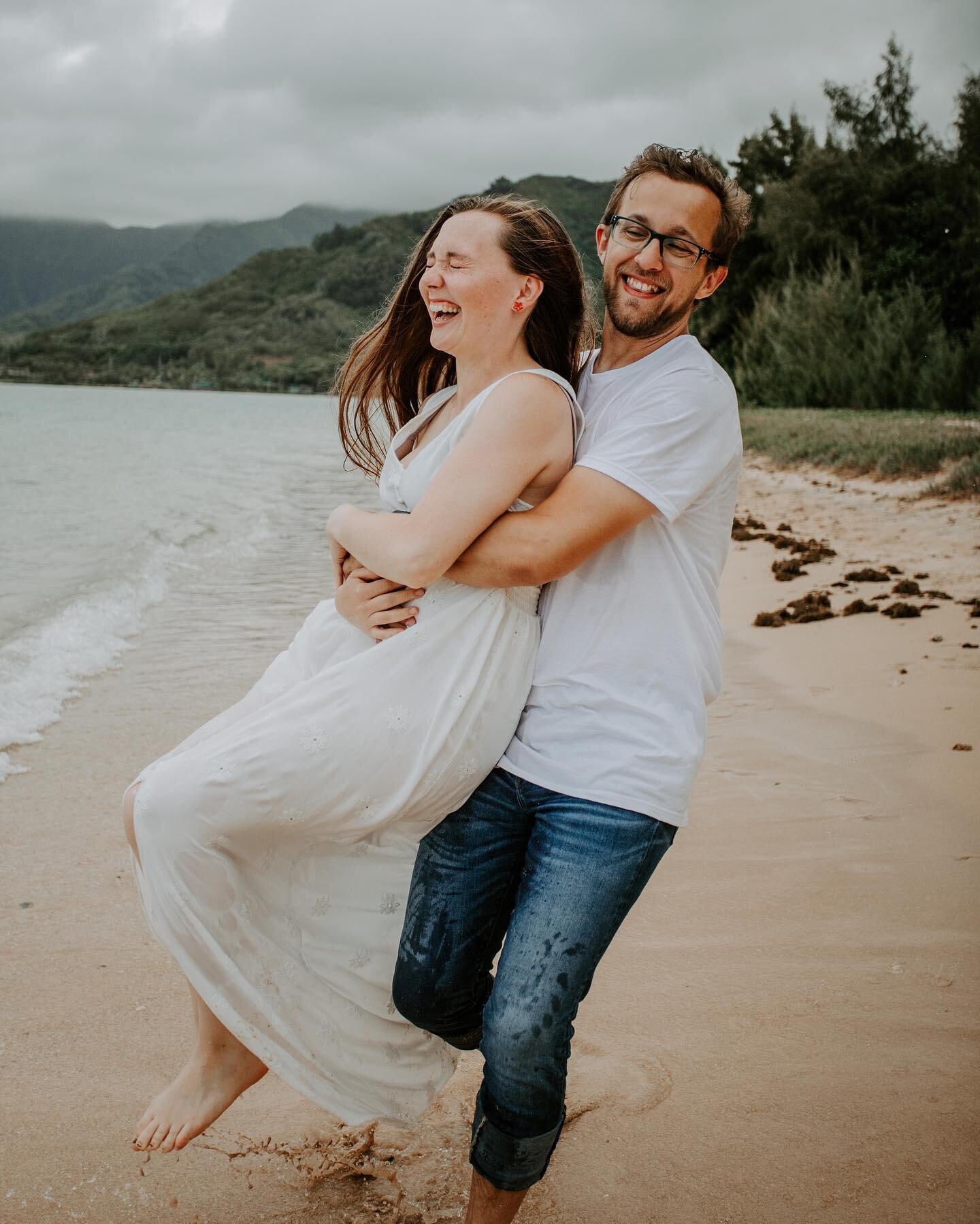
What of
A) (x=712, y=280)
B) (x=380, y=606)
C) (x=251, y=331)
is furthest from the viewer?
(x=251, y=331)

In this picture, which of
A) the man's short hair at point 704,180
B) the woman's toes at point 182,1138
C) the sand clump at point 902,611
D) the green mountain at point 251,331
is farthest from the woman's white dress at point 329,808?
the green mountain at point 251,331

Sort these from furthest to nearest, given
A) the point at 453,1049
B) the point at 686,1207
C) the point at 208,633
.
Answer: the point at 208,633
the point at 453,1049
the point at 686,1207

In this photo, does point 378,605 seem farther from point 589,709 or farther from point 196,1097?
point 196,1097

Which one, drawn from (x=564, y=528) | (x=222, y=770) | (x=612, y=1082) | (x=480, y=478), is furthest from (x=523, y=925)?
(x=612, y=1082)

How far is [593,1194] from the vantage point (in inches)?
93.8

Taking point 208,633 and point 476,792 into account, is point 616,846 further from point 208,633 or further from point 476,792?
point 208,633

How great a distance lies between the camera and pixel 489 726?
6.97 feet

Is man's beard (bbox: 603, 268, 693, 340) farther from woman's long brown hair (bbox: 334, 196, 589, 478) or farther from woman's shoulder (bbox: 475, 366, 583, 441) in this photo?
woman's shoulder (bbox: 475, 366, 583, 441)

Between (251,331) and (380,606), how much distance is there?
96.0m

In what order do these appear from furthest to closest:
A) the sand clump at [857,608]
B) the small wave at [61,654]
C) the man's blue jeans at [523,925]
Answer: the sand clump at [857,608] → the small wave at [61,654] → the man's blue jeans at [523,925]

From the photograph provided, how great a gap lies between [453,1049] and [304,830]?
0.86 m

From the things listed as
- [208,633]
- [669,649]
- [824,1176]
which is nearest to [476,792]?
[669,649]

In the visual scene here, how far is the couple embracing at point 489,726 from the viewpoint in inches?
79.7

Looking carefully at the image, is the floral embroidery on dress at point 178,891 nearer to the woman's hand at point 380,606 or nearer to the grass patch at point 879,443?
the woman's hand at point 380,606
